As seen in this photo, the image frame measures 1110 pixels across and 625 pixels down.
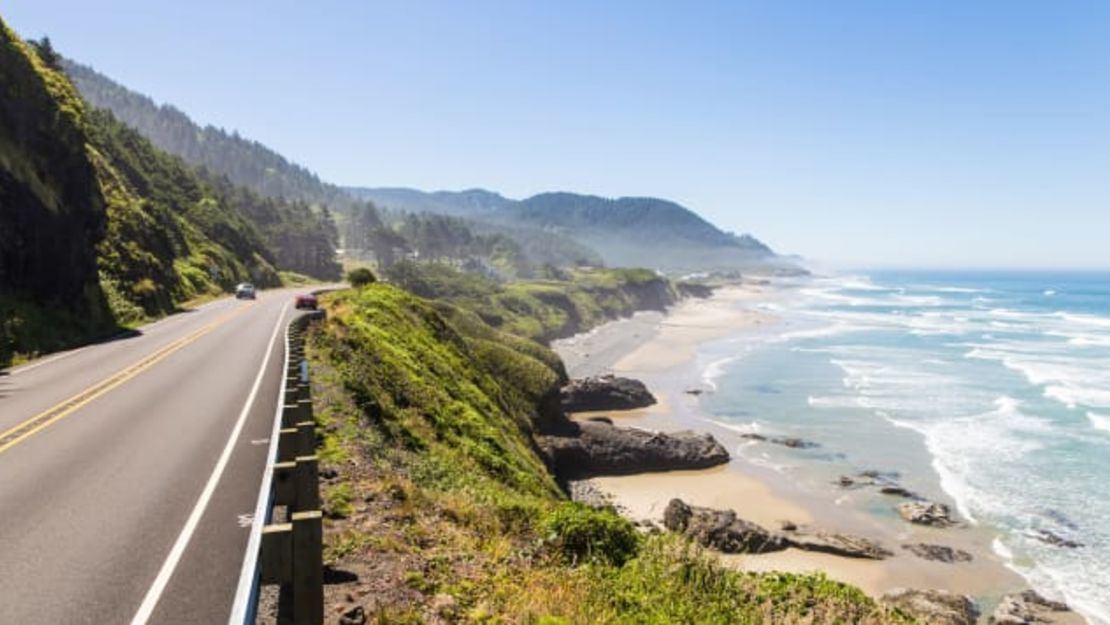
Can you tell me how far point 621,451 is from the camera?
143 feet

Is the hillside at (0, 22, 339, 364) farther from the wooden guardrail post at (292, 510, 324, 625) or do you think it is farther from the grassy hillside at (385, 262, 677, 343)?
the grassy hillside at (385, 262, 677, 343)

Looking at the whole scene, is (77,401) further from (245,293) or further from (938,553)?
(245,293)

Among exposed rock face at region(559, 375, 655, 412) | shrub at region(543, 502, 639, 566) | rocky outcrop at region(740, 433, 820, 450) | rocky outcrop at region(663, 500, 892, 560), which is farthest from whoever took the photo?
exposed rock face at region(559, 375, 655, 412)

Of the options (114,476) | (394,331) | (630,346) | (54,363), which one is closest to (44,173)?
(54,363)

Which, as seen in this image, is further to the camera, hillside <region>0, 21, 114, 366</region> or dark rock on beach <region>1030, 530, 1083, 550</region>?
hillside <region>0, 21, 114, 366</region>

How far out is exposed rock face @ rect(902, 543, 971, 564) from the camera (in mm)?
30531

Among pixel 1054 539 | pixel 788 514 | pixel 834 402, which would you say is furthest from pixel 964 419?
pixel 788 514

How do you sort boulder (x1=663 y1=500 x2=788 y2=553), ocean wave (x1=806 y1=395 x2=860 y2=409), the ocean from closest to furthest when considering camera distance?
1. boulder (x1=663 y1=500 x2=788 y2=553)
2. the ocean
3. ocean wave (x1=806 y1=395 x2=860 y2=409)

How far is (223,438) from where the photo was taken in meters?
16.1

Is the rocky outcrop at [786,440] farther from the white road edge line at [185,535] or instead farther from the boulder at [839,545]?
the white road edge line at [185,535]

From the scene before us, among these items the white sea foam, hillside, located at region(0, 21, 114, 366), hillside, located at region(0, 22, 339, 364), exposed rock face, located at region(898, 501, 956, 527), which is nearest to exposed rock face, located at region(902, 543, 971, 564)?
exposed rock face, located at region(898, 501, 956, 527)

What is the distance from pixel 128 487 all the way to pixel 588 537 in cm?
826

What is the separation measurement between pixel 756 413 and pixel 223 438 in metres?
48.6

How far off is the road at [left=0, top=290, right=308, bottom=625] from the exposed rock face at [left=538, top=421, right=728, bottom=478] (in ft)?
68.3
